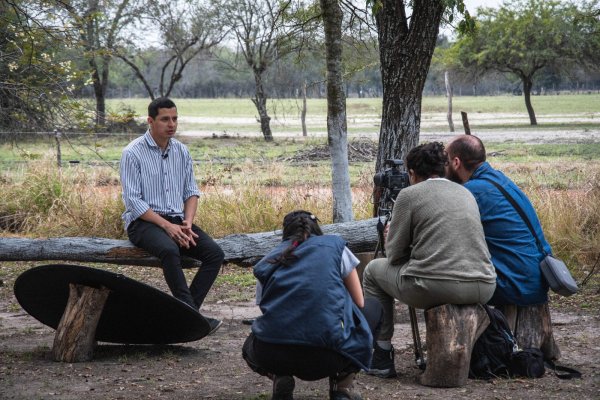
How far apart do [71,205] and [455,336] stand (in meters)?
7.42

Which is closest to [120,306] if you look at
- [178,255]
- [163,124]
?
[178,255]

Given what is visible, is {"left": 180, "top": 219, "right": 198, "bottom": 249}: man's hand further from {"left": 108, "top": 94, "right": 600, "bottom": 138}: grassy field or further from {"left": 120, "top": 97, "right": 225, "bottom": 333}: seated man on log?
{"left": 108, "top": 94, "right": 600, "bottom": 138}: grassy field

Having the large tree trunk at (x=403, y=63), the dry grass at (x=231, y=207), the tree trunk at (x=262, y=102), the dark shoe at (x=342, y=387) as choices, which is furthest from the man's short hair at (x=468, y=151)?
the tree trunk at (x=262, y=102)

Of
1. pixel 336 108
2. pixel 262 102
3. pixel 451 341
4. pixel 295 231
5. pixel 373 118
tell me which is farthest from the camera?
pixel 373 118

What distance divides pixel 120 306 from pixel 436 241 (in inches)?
85.4

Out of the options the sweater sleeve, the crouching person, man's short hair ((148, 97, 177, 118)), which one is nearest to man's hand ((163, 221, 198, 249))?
man's short hair ((148, 97, 177, 118))

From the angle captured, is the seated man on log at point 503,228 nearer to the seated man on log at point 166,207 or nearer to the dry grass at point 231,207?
the seated man on log at point 166,207

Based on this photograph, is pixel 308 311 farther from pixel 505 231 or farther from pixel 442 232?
pixel 505 231

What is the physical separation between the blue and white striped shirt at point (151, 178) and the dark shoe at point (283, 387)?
6.65 feet

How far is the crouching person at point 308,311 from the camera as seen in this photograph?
418 cm

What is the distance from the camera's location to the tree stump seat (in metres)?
5.52

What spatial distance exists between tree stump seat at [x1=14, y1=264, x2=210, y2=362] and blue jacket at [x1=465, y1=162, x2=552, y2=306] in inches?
72.9

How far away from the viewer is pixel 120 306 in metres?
5.83

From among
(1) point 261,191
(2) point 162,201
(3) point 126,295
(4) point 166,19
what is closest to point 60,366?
(3) point 126,295
